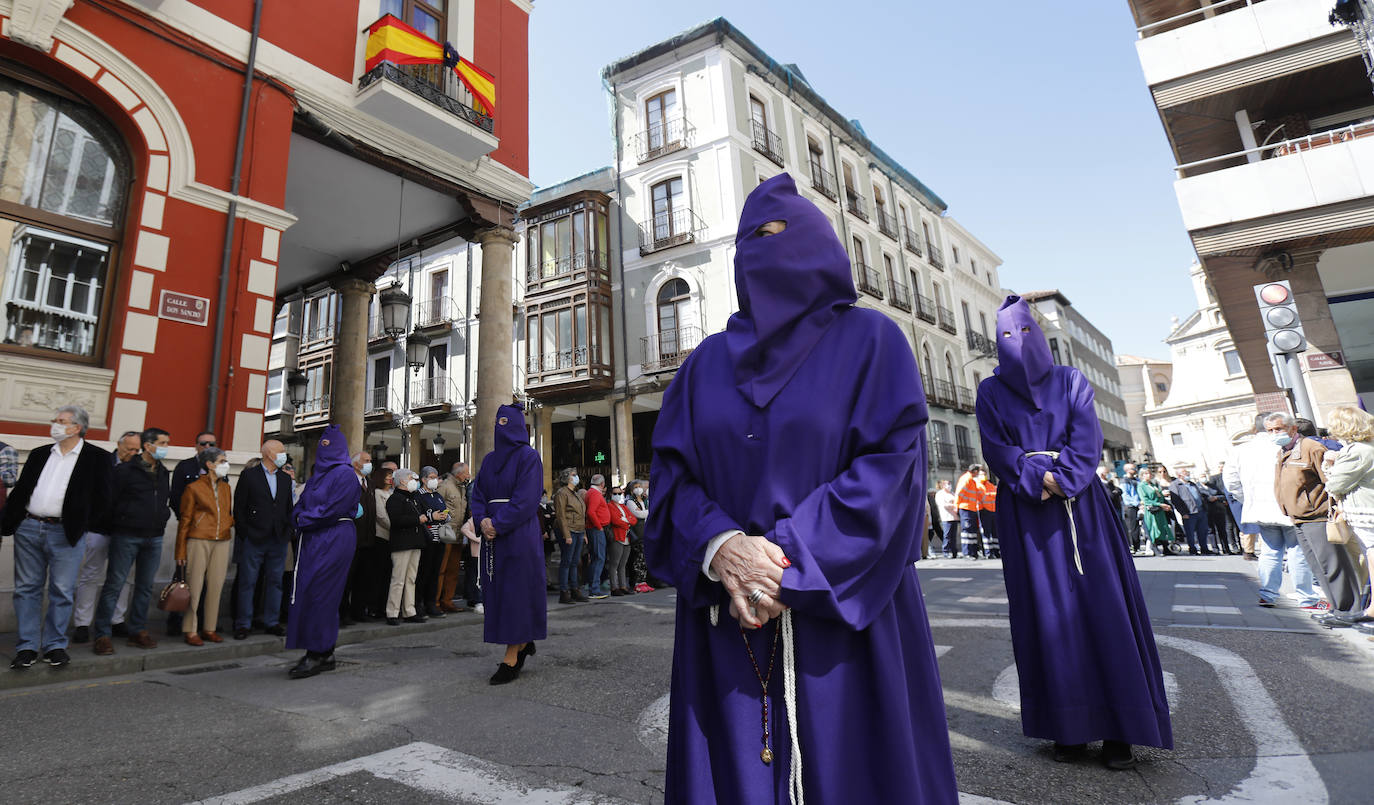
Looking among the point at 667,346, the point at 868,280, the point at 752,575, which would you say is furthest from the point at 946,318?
the point at 752,575

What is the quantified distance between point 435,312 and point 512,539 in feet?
75.8

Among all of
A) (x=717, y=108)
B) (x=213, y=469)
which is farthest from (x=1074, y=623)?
(x=717, y=108)

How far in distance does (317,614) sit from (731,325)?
4705 mm

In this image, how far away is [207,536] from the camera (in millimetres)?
6633

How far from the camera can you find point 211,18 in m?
8.66

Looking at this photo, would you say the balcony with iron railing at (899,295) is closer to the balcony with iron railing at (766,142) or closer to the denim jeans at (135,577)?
the balcony with iron railing at (766,142)

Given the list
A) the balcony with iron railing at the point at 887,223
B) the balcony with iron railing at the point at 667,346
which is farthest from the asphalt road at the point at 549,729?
the balcony with iron railing at the point at 887,223

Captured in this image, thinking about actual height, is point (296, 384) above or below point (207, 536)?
above

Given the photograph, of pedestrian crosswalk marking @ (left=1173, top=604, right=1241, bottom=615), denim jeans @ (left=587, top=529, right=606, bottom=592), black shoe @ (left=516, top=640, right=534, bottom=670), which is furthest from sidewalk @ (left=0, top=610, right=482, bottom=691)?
pedestrian crosswalk marking @ (left=1173, top=604, right=1241, bottom=615)

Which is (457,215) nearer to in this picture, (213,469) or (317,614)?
(213,469)

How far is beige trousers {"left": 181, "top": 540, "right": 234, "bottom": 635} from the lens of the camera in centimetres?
649

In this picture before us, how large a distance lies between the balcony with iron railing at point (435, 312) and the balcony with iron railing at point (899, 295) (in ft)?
57.9

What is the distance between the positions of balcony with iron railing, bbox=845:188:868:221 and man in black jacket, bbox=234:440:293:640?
24487 mm

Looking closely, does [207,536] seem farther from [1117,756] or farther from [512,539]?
[1117,756]
